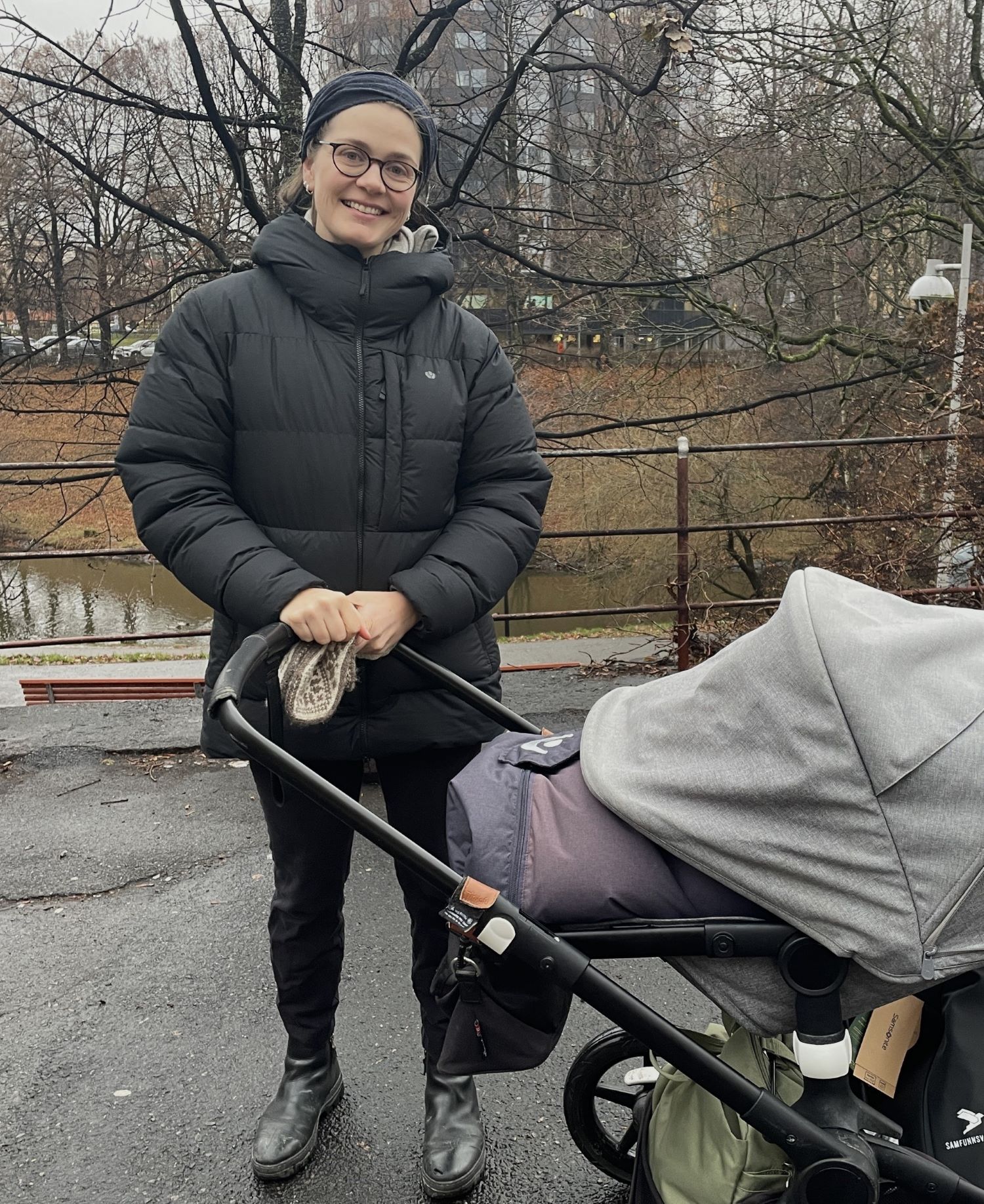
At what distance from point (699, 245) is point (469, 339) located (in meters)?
6.42

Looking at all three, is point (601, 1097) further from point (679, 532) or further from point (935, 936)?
point (679, 532)

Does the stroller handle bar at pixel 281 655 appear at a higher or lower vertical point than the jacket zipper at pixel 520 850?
higher

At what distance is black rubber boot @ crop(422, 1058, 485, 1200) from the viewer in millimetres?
2102

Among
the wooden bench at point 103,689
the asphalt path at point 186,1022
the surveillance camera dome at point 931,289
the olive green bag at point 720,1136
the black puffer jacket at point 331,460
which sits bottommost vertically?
the asphalt path at point 186,1022

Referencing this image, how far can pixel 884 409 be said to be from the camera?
10836 mm

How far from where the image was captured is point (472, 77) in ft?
20.8

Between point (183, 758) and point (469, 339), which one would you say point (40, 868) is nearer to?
point (183, 758)

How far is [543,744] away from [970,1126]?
86 centimetres

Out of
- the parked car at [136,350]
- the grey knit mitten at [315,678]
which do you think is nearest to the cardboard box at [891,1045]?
the grey knit mitten at [315,678]

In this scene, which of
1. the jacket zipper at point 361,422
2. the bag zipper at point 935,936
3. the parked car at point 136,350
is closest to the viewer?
the bag zipper at point 935,936

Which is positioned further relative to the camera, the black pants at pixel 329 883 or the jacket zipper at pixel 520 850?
the black pants at pixel 329 883

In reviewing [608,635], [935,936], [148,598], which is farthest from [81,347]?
[148,598]

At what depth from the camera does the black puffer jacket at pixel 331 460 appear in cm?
192

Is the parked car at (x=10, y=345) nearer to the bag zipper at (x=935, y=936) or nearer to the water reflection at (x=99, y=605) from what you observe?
the water reflection at (x=99, y=605)
